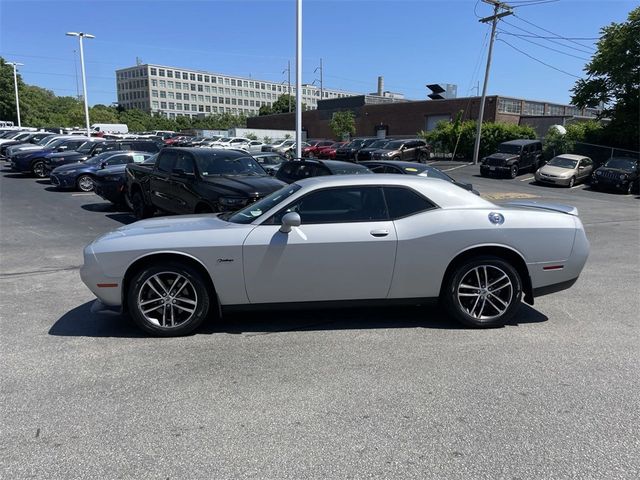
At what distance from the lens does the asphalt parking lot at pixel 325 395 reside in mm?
2773

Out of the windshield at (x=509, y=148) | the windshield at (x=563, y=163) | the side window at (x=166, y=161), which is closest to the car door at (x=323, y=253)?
the side window at (x=166, y=161)

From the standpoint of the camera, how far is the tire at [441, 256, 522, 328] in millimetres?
4781

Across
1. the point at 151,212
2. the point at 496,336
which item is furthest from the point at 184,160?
the point at 496,336

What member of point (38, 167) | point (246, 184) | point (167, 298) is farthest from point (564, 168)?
point (167, 298)

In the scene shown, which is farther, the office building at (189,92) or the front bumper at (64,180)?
the office building at (189,92)

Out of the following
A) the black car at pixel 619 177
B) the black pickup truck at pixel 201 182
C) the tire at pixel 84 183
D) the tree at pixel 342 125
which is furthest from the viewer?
the tree at pixel 342 125

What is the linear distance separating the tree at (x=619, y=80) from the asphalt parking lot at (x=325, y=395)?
29.1 m

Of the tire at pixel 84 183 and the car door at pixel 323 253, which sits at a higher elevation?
the car door at pixel 323 253

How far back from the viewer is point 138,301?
4.53m

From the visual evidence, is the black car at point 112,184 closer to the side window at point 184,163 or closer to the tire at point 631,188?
the side window at point 184,163

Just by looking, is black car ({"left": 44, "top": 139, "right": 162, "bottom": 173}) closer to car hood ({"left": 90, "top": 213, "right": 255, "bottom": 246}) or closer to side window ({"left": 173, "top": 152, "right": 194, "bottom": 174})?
side window ({"left": 173, "top": 152, "right": 194, "bottom": 174})

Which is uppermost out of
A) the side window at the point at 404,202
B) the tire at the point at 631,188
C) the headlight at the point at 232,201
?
the side window at the point at 404,202

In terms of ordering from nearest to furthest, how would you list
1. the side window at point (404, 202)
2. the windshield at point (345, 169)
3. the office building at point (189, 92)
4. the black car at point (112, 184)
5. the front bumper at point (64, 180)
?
1. the side window at point (404, 202)
2. the windshield at point (345, 169)
3. the black car at point (112, 184)
4. the front bumper at point (64, 180)
5. the office building at point (189, 92)

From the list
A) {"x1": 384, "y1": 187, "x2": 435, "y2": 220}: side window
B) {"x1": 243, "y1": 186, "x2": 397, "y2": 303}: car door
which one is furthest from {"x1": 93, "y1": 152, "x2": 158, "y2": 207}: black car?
{"x1": 384, "y1": 187, "x2": 435, "y2": 220}: side window
